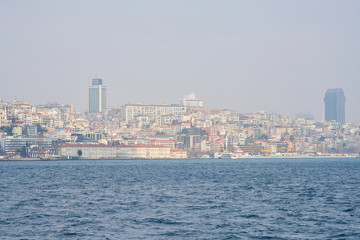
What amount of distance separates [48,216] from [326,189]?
21.4m

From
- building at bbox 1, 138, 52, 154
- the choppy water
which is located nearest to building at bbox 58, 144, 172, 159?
building at bbox 1, 138, 52, 154

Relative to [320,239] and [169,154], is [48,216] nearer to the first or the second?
[320,239]

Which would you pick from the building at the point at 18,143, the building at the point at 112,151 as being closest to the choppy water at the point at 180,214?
the building at the point at 112,151

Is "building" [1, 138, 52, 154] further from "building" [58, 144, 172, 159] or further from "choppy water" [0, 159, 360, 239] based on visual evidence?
"choppy water" [0, 159, 360, 239]

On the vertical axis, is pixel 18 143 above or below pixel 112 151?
above

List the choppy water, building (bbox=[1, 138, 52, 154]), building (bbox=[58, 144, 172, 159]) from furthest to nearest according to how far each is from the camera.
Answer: building (bbox=[1, 138, 52, 154]) → building (bbox=[58, 144, 172, 159]) → the choppy water

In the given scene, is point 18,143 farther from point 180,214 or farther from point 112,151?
point 180,214

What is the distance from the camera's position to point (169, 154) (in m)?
176

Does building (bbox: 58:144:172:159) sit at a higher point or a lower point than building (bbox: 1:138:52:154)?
lower

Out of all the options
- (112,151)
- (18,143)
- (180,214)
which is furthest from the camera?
(112,151)

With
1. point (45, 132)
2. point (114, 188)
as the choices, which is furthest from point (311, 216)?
point (45, 132)

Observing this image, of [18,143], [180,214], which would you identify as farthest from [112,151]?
[180,214]

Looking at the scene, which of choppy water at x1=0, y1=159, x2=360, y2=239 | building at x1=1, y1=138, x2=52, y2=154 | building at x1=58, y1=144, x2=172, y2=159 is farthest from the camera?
building at x1=1, y1=138, x2=52, y2=154

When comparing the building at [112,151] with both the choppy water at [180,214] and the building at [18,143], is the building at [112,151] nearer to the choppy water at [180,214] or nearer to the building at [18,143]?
the building at [18,143]
